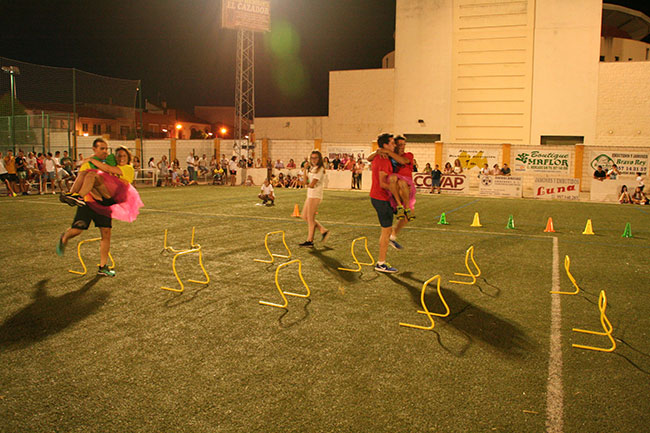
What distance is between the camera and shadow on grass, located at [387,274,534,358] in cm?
441

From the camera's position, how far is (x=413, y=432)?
2971 mm

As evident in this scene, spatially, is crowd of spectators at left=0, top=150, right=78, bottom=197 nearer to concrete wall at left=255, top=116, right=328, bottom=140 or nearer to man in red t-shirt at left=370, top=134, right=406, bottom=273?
man in red t-shirt at left=370, top=134, right=406, bottom=273

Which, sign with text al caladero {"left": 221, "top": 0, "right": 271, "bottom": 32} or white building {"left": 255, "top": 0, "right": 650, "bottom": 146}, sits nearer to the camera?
white building {"left": 255, "top": 0, "right": 650, "bottom": 146}

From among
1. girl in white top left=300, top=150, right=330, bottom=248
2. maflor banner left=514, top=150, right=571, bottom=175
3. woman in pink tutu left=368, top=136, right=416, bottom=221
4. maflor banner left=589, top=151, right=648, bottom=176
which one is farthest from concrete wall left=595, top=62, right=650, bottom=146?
woman in pink tutu left=368, top=136, right=416, bottom=221

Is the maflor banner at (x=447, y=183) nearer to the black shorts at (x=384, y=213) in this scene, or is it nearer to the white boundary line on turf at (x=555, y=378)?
the black shorts at (x=384, y=213)

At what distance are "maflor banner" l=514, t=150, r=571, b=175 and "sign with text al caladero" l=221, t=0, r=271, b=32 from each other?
22.3 meters

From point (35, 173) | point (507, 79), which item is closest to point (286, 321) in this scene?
point (35, 173)

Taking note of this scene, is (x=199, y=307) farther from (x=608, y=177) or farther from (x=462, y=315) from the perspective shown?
(x=608, y=177)

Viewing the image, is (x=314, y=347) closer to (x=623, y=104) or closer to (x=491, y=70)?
(x=491, y=70)

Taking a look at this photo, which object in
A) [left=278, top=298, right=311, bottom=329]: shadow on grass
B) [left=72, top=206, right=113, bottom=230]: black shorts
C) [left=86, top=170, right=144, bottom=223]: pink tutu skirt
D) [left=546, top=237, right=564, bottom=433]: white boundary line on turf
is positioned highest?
[left=86, top=170, right=144, bottom=223]: pink tutu skirt

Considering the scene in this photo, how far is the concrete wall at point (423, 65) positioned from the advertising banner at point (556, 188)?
1428 cm

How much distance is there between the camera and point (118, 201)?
6957 mm

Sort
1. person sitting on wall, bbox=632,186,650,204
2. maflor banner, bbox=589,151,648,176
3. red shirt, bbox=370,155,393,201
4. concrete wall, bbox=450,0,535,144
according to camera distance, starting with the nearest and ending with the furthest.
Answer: red shirt, bbox=370,155,393,201 → person sitting on wall, bbox=632,186,650,204 → maflor banner, bbox=589,151,648,176 → concrete wall, bbox=450,0,535,144

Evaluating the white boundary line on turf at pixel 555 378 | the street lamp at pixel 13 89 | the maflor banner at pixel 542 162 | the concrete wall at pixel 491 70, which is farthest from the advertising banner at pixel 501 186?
the street lamp at pixel 13 89
